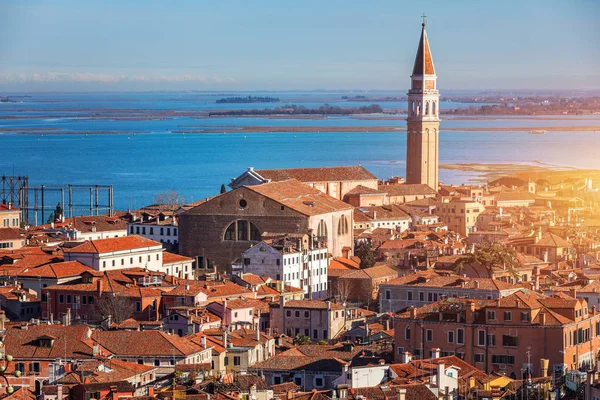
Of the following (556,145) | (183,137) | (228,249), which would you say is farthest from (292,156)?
(228,249)

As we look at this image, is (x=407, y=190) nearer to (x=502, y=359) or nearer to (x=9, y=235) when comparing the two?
(x=9, y=235)

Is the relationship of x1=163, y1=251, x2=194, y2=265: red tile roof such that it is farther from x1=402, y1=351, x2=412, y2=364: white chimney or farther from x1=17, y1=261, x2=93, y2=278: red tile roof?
x1=402, y1=351, x2=412, y2=364: white chimney

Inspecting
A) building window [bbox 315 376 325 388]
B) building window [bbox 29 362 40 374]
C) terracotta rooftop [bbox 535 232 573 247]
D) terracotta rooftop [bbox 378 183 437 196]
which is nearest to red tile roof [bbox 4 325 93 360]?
building window [bbox 29 362 40 374]

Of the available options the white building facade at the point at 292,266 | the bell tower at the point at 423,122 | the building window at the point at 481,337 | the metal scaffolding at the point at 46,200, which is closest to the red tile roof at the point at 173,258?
the white building facade at the point at 292,266

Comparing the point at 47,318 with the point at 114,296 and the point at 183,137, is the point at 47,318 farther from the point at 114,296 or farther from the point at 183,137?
the point at 183,137

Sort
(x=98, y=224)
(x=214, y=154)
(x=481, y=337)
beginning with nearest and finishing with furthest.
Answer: (x=481, y=337), (x=98, y=224), (x=214, y=154)

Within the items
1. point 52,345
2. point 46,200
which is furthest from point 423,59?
point 52,345
